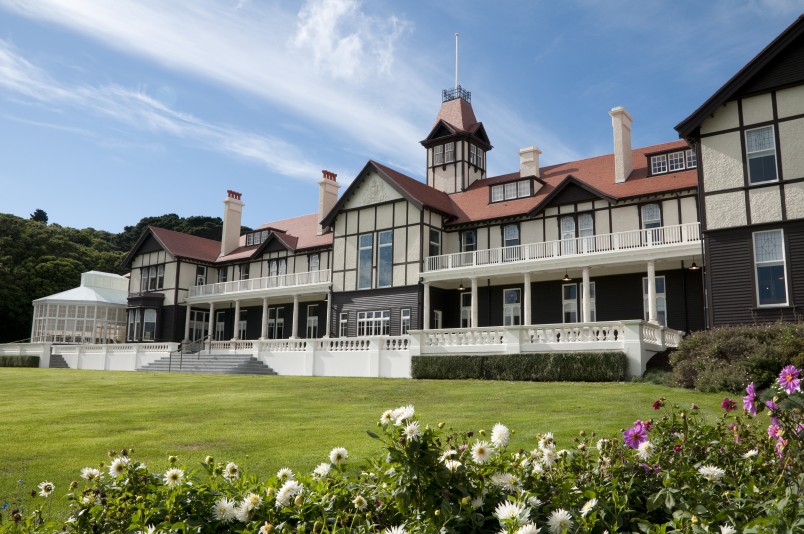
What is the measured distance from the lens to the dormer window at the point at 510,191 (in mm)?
33125

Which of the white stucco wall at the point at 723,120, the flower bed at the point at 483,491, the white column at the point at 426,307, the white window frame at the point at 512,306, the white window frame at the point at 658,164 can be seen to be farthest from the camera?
the white window frame at the point at 512,306

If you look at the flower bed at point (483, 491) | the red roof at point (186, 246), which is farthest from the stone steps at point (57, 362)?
the flower bed at point (483, 491)

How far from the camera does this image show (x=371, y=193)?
34469mm

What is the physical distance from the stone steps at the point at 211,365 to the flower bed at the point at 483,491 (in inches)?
1032

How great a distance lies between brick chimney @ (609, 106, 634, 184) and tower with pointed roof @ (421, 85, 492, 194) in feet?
34.7

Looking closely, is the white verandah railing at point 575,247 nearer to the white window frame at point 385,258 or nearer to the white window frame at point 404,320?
the white window frame at point 385,258

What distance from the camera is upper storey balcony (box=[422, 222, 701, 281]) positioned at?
24.9m

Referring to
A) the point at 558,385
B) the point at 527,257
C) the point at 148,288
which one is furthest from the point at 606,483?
the point at 148,288

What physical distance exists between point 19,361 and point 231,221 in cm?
1614

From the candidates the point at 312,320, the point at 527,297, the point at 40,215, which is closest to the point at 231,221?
the point at 312,320

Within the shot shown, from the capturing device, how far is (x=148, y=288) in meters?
46.0

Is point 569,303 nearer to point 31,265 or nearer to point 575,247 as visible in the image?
point 575,247

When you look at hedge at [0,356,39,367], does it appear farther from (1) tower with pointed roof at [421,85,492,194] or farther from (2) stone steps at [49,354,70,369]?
(1) tower with pointed roof at [421,85,492,194]

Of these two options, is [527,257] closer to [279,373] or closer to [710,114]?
[710,114]
